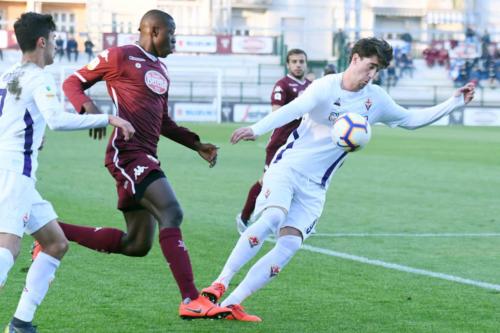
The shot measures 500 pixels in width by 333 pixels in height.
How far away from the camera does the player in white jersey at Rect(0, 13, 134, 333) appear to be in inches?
229

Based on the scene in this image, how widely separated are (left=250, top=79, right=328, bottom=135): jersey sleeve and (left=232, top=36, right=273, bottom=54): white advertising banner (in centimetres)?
4459

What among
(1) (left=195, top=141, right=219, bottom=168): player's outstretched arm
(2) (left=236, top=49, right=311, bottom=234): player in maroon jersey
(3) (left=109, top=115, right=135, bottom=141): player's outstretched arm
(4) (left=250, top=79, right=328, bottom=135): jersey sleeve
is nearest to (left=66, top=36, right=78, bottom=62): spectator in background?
(2) (left=236, top=49, right=311, bottom=234): player in maroon jersey

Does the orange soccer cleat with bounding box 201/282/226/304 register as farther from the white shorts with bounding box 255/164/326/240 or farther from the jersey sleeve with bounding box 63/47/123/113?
the jersey sleeve with bounding box 63/47/123/113

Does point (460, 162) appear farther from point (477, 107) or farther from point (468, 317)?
point (477, 107)

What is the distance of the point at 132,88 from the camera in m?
7.25

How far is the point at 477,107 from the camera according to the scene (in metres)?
45.8

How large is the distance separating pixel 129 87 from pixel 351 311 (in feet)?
6.96

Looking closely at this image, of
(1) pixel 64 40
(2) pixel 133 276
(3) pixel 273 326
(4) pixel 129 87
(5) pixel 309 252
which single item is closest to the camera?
(3) pixel 273 326

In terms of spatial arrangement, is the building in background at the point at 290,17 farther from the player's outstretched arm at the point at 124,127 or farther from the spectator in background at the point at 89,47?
the player's outstretched arm at the point at 124,127

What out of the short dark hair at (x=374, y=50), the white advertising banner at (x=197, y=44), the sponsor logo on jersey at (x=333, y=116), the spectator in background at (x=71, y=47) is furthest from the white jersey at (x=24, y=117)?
the white advertising banner at (x=197, y=44)

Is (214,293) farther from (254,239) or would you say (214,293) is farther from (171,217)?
(171,217)

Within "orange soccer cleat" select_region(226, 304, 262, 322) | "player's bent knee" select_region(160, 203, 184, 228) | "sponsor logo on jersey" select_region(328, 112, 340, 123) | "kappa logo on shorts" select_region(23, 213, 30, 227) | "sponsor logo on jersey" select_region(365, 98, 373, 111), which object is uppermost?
"sponsor logo on jersey" select_region(365, 98, 373, 111)

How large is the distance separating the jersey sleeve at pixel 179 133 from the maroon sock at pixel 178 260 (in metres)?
1.01

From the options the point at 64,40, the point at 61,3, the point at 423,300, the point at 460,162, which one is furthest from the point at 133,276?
the point at 61,3
